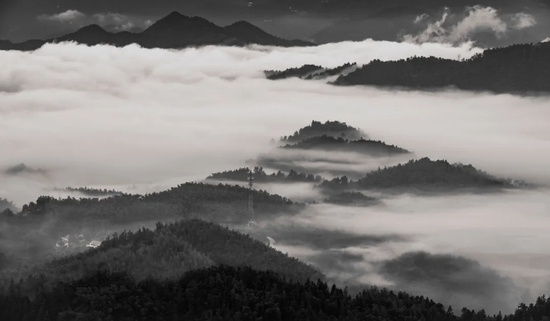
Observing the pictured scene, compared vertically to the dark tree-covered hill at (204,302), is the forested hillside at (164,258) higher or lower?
higher

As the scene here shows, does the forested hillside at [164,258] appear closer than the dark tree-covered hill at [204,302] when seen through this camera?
No

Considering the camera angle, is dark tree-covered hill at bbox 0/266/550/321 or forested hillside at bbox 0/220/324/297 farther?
forested hillside at bbox 0/220/324/297

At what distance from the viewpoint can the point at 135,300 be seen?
135500 millimetres

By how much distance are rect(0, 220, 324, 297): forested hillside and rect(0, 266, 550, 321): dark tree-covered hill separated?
567 centimetres

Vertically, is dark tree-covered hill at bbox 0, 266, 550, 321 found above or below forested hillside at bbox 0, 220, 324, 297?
below

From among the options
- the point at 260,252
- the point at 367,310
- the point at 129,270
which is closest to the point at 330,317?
the point at 367,310

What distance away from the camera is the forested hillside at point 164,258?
15662 cm

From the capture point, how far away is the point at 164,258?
16475cm

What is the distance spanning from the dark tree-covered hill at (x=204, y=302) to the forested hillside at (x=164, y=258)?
18.6ft

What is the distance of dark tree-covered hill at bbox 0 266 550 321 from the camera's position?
433 feet

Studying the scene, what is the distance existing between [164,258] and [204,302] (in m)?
30.6

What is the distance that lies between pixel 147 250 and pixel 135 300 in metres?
33.3

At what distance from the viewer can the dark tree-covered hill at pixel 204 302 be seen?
132 m

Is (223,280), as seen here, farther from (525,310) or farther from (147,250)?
(525,310)
